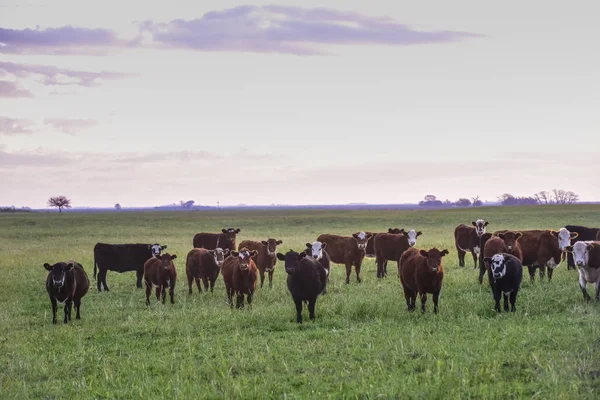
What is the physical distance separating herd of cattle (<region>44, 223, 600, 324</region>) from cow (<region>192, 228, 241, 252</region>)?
40 mm

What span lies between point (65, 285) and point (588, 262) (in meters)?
12.1

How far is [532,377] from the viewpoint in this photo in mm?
7895

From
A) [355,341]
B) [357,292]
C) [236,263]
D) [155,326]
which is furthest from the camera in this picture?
[357,292]

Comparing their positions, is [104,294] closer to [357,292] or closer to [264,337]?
[357,292]

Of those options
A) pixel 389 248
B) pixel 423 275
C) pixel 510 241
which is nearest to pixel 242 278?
pixel 423 275

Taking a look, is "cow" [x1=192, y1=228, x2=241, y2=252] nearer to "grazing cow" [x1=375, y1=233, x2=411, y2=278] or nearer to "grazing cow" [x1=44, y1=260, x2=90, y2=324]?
"grazing cow" [x1=375, y1=233, x2=411, y2=278]

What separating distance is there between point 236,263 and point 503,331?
7014mm

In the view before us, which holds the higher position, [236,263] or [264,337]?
[236,263]

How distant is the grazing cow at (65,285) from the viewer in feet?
45.1

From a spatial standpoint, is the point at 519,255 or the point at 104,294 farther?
the point at 104,294

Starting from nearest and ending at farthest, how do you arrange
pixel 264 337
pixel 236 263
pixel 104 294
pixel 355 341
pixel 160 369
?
pixel 160 369 < pixel 355 341 < pixel 264 337 < pixel 236 263 < pixel 104 294

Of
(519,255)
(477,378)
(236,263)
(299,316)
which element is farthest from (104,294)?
(477,378)

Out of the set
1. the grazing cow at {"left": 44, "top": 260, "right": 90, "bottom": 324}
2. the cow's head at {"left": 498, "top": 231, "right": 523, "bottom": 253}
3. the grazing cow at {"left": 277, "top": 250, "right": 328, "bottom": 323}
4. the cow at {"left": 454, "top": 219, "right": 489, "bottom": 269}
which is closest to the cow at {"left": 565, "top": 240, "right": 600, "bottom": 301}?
the cow's head at {"left": 498, "top": 231, "right": 523, "bottom": 253}

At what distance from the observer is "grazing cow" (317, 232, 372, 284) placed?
20.2m
